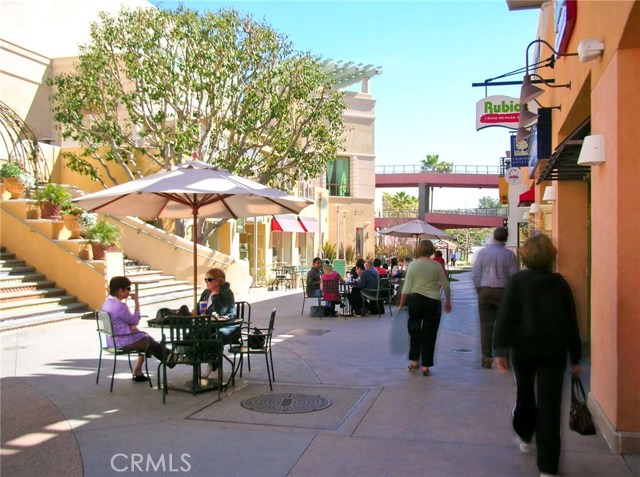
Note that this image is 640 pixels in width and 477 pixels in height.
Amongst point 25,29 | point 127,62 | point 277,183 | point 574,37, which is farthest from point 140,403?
point 25,29

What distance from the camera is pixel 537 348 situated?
13.9 ft

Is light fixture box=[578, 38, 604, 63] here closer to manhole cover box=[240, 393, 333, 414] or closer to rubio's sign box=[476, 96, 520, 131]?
manhole cover box=[240, 393, 333, 414]

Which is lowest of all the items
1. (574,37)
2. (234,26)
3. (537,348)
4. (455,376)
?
(455,376)

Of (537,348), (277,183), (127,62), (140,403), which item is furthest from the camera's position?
(277,183)

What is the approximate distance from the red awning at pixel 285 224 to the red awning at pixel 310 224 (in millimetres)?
362

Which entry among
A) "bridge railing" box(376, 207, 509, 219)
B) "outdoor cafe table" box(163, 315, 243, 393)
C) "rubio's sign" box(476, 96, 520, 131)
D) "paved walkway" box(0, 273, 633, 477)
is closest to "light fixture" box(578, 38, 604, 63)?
"paved walkway" box(0, 273, 633, 477)

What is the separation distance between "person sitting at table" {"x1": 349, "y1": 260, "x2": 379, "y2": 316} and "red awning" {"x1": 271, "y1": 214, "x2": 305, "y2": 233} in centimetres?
1246

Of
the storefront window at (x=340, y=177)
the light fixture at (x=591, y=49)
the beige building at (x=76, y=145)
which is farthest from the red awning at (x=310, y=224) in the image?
the light fixture at (x=591, y=49)

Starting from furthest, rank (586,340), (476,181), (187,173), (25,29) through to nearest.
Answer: (476,181) < (25,29) < (586,340) < (187,173)

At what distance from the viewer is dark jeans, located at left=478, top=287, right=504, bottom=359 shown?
7.98m

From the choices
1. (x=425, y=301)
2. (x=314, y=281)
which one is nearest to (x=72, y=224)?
(x=314, y=281)

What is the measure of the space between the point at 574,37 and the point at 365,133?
31885mm

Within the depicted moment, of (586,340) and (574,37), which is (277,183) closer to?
(586,340)

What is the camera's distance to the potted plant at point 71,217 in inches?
555
